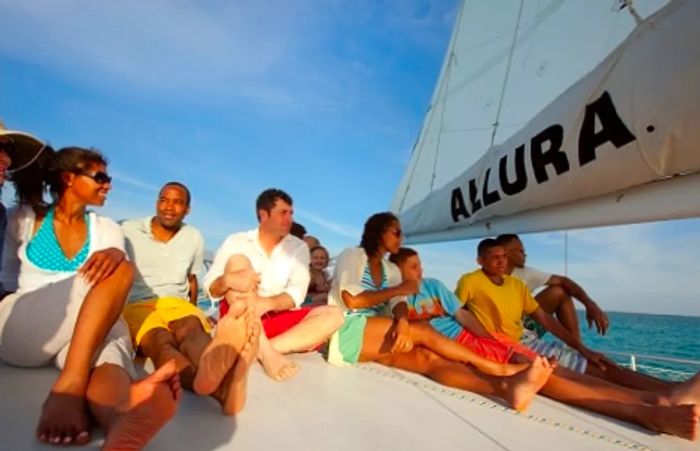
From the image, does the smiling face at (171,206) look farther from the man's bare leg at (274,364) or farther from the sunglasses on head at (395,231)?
the sunglasses on head at (395,231)

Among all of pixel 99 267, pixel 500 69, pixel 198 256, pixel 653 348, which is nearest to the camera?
pixel 99 267

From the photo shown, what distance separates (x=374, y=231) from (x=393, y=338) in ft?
2.13

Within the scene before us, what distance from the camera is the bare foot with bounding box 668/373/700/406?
4.48 feet

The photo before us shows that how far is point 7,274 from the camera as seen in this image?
1393 millimetres

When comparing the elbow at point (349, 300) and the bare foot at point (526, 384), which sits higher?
the elbow at point (349, 300)

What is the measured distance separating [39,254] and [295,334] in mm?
949

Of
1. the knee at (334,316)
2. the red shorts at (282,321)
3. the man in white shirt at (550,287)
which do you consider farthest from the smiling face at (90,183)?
the man in white shirt at (550,287)

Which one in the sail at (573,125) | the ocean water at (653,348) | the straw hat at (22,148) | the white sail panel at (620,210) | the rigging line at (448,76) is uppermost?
the rigging line at (448,76)

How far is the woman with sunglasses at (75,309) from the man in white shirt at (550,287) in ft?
6.63

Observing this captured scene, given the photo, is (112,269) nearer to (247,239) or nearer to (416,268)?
(247,239)

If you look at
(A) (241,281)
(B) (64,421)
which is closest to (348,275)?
(A) (241,281)

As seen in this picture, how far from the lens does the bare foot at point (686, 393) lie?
4.48 feet

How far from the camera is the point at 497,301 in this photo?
230cm

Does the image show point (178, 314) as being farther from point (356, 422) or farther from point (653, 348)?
point (653, 348)
